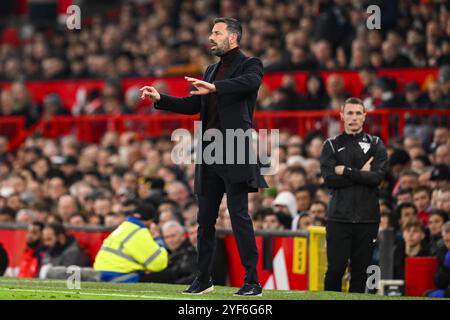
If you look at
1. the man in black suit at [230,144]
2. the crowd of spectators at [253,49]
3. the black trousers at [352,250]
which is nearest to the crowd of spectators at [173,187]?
the crowd of spectators at [253,49]

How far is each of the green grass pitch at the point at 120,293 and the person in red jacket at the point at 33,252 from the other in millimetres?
3333

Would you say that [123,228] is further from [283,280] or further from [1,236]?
[1,236]

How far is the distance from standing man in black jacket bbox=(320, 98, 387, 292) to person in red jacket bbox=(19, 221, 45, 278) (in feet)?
16.3

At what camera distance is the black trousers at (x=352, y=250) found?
1256 centimetres

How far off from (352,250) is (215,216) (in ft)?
6.39

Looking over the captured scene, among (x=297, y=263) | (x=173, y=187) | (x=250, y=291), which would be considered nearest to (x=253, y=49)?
(x=173, y=187)

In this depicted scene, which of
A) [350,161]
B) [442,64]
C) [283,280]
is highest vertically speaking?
[442,64]

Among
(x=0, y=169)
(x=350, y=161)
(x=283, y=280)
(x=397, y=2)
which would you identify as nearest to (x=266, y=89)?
(x=397, y=2)

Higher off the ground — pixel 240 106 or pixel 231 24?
pixel 231 24

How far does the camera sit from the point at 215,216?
1121 cm

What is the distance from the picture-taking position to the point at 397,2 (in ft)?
68.3

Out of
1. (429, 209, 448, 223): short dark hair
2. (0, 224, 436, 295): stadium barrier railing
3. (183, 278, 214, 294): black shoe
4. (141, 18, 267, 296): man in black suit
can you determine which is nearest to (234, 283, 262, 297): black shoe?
(141, 18, 267, 296): man in black suit

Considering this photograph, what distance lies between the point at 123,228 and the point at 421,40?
681 cm

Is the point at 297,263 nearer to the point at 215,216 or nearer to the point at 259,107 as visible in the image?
the point at 215,216
